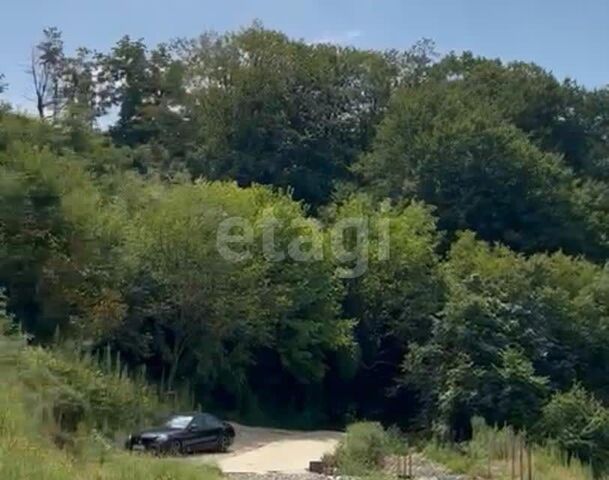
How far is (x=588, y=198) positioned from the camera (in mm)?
47469

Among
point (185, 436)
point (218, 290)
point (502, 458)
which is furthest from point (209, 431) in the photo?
point (502, 458)

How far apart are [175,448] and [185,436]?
2.69 ft

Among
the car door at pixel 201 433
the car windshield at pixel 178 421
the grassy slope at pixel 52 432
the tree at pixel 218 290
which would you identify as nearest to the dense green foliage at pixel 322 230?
the tree at pixel 218 290

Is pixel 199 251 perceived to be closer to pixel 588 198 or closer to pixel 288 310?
pixel 288 310

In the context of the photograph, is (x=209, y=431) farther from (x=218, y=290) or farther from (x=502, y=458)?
(x=502, y=458)

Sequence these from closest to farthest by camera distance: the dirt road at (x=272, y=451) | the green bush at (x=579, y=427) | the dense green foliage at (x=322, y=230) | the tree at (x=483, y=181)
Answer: the dirt road at (x=272, y=451), the green bush at (x=579, y=427), the dense green foliage at (x=322, y=230), the tree at (x=483, y=181)

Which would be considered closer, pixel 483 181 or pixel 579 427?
pixel 579 427

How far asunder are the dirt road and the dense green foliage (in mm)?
2562

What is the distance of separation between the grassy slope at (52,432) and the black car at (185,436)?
3.63 ft

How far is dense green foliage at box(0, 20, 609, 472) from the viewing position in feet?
99.8

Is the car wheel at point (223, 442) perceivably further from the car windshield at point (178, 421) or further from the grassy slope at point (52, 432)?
the grassy slope at point (52, 432)

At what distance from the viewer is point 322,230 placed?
125 ft

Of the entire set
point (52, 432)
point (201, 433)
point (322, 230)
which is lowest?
point (201, 433)

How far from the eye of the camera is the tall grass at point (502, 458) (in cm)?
2480
